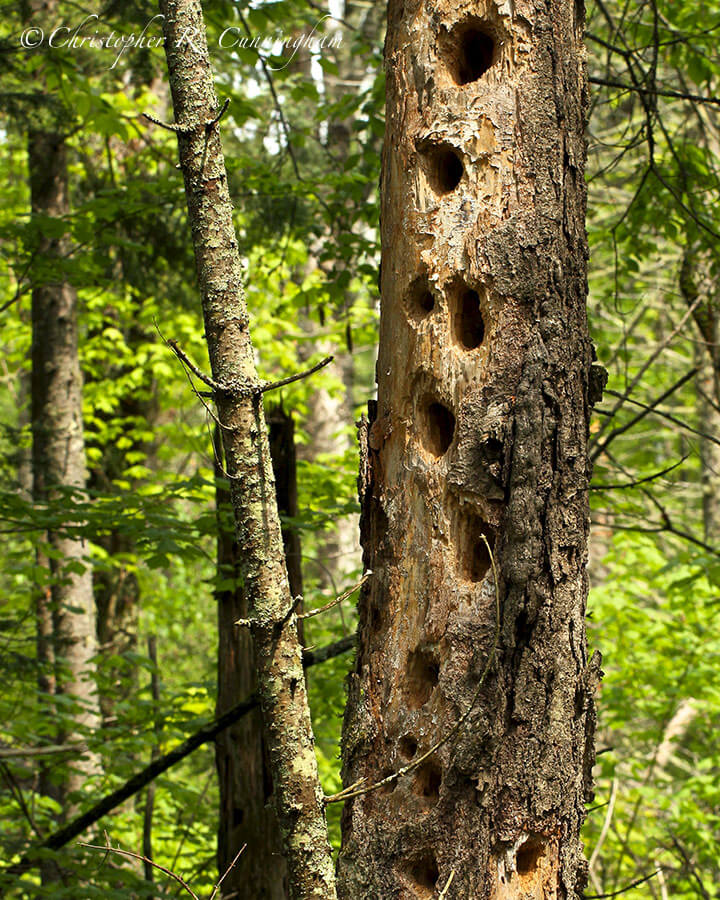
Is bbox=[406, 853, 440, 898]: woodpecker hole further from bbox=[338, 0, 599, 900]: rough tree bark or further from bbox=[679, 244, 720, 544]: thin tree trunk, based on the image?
bbox=[679, 244, 720, 544]: thin tree trunk

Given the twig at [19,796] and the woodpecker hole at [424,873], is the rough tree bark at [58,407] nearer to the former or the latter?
the twig at [19,796]

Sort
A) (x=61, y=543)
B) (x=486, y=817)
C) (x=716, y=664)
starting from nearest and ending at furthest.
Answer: (x=486, y=817)
(x=716, y=664)
(x=61, y=543)

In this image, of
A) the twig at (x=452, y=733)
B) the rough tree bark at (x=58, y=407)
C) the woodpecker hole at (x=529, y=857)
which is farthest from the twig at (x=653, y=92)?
the rough tree bark at (x=58, y=407)

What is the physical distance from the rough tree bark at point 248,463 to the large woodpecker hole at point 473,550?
1.36ft

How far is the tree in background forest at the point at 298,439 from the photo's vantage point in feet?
6.96

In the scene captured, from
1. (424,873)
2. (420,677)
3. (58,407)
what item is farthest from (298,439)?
(424,873)

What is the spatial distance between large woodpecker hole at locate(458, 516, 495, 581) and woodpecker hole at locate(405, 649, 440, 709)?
0.21 metres

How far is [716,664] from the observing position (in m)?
6.27

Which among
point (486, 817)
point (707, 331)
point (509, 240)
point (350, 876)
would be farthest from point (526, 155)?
point (707, 331)

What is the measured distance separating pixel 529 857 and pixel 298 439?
9.48 metres

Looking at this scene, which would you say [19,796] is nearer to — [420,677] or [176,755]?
[176,755]

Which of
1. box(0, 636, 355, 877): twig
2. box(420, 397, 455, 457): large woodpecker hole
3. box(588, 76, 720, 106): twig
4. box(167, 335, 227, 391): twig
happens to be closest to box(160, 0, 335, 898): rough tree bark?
box(167, 335, 227, 391): twig

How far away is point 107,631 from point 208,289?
8.95 m

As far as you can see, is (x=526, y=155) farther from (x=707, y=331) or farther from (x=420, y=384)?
(x=707, y=331)
